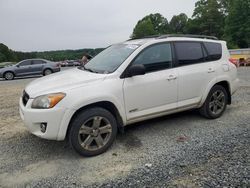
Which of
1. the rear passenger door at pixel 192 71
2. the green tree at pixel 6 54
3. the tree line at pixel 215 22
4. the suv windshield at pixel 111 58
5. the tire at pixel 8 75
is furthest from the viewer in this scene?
the green tree at pixel 6 54

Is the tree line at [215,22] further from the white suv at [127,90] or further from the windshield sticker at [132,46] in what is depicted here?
the windshield sticker at [132,46]

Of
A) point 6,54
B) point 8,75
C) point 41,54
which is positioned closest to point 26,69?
point 8,75

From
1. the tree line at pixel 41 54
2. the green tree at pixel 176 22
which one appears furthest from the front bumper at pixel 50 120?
the green tree at pixel 176 22

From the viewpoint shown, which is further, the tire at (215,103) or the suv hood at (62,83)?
the tire at (215,103)

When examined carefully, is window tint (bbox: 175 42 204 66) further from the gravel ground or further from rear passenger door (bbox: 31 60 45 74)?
rear passenger door (bbox: 31 60 45 74)

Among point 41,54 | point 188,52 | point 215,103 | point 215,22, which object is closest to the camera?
point 188,52

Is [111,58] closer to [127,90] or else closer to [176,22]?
[127,90]

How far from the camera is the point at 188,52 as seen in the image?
499cm

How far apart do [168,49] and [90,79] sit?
1635 millimetres

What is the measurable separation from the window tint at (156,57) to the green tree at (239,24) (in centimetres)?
4916

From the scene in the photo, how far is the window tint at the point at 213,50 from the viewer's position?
17.3 ft

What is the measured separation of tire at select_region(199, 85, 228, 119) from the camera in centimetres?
525

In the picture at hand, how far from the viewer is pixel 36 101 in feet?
12.3

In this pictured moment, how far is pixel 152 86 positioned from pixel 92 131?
127cm
